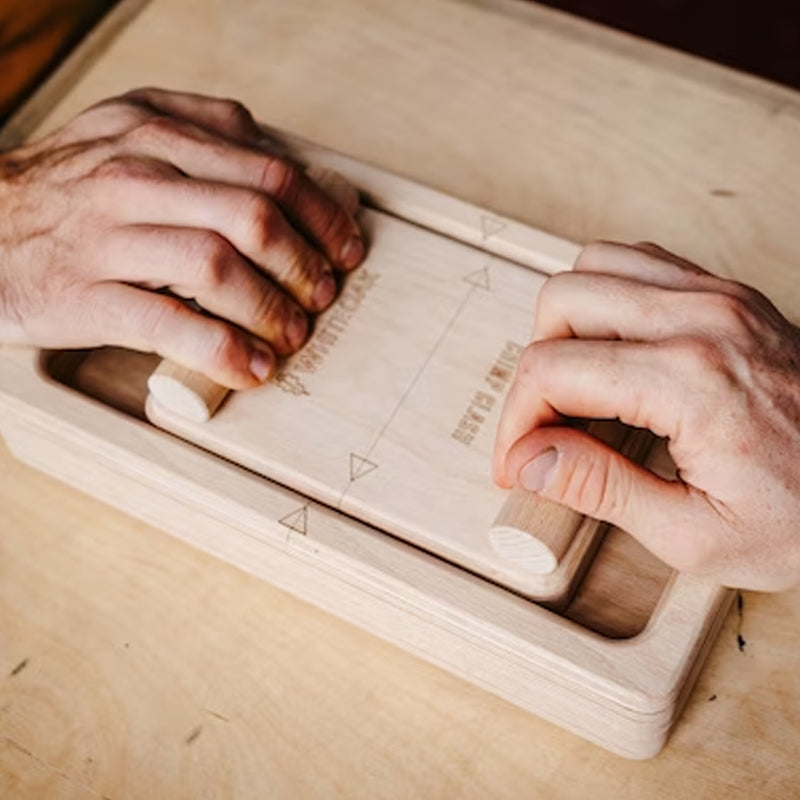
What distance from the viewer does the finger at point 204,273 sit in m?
0.78

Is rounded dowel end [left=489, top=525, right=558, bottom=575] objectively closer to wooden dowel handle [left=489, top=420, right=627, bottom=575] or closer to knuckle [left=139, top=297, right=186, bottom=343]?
wooden dowel handle [left=489, top=420, right=627, bottom=575]

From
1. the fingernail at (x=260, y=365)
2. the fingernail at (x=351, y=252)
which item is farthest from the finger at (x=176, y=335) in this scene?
the fingernail at (x=351, y=252)

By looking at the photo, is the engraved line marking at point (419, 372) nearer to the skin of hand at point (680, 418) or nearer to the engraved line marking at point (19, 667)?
the skin of hand at point (680, 418)

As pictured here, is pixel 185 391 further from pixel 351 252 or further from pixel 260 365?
pixel 351 252

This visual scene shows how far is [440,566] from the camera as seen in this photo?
713 millimetres

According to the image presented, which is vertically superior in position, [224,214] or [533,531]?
[224,214]

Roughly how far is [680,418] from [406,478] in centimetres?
19

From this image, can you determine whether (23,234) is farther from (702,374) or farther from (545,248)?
(702,374)

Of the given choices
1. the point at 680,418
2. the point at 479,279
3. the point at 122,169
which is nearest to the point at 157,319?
the point at 122,169

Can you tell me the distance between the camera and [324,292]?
0.83m

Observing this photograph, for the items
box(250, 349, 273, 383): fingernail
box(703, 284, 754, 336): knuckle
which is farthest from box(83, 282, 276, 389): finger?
box(703, 284, 754, 336): knuckle

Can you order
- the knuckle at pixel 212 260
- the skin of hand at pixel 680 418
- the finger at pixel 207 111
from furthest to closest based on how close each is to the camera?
1. the finger at pixel 207 111
2. the knuckle at pixel 212 260
3. the skin of hand at pixel 680 418

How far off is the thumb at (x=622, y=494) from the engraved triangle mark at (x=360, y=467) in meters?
0.12

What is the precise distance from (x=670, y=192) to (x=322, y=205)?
1.10 feet
